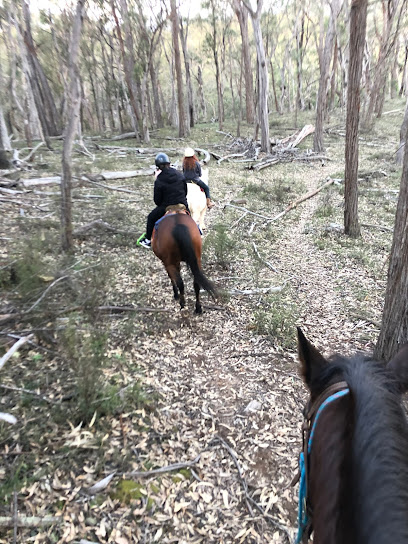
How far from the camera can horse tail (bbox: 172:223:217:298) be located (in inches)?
201

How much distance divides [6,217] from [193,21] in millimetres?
30940

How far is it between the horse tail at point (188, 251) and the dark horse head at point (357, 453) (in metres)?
3.60

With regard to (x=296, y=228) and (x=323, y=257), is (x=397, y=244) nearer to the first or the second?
(x=323, y=257)

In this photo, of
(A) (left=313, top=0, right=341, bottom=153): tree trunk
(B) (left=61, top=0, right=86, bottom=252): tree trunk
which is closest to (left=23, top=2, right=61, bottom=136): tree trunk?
(B) (left=61, top=0, right=86, bottom=252): tree trunk

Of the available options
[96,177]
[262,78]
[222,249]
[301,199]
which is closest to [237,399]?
[222,249]

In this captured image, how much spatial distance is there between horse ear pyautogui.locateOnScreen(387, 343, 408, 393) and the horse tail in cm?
371

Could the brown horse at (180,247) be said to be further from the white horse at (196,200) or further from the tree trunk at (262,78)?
the tree trunk at (262,78)

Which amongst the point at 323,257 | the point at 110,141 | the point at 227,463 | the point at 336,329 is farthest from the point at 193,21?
the point at 227,463

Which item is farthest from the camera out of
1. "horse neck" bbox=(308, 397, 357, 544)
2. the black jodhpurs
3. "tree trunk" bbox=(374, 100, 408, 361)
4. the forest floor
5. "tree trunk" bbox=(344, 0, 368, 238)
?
"tree trunk" bbox=(344, 0, 368, 238)

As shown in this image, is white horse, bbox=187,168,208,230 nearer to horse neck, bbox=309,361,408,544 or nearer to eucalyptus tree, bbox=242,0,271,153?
horse neck, bbox=309,361,408,544

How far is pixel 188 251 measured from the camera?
5.12 metres

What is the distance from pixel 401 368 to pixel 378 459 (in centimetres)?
56

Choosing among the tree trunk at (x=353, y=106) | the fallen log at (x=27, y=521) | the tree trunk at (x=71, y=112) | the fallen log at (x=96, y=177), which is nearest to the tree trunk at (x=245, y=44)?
the fallen log at (x=96, y=177)

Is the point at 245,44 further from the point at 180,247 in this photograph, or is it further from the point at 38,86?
the point at 180,247
